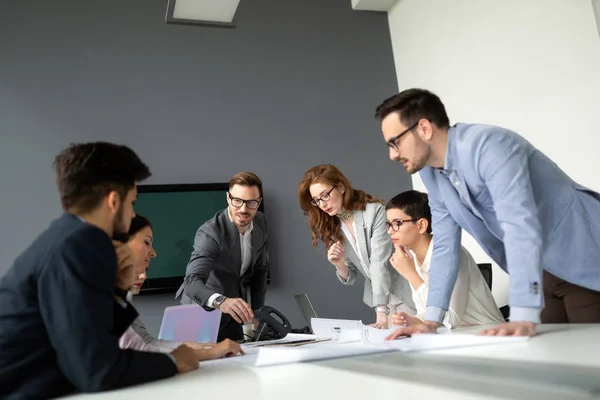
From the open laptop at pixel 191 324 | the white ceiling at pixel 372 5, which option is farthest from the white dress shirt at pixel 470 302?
the white ceiling at pixel 372 5

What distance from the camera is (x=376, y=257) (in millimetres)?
2469

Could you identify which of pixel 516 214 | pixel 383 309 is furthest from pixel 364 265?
pixel 516 214

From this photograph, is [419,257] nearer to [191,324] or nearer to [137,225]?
[191,324]

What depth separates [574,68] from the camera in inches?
112

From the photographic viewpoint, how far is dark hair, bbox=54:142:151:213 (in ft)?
3.20

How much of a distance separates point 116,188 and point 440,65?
139 inches

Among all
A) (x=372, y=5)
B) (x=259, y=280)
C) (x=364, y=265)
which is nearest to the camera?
(x=364, y=265)

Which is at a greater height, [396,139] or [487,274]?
[396,139]

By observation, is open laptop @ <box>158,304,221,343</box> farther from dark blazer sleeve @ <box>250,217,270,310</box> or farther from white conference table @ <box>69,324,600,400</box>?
white conference table @ <box>69,324,600,400</box>

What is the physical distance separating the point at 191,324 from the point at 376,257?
92 cm

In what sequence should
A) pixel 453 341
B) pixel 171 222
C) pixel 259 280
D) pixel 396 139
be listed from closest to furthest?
pixel 453 341, pixel 396 139, pixel 259 280, pixel 171 222

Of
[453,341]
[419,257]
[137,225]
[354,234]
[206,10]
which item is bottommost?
[453,341]

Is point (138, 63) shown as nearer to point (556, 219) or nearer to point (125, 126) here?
point (125, 126)

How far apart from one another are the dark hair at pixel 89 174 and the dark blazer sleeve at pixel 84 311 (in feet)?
0.35
